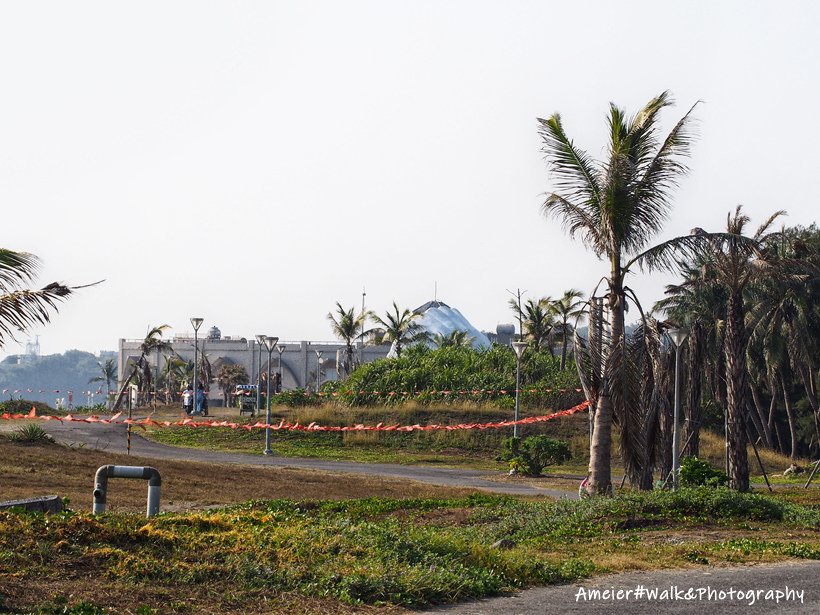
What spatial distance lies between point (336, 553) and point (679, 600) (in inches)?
128

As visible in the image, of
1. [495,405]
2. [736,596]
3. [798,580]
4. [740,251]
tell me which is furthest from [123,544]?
[495,405]

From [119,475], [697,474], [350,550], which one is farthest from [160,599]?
[697,474]

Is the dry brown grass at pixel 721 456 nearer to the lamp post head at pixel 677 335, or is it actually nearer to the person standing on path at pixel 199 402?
the lamp post head at pixel 677 335

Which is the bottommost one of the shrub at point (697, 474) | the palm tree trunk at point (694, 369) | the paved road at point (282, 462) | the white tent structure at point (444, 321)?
the paved road at point (282, 462)

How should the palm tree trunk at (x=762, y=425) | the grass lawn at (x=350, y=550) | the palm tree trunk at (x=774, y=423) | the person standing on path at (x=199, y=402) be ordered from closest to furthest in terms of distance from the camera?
the grass lawn at (x=350, y=550) → the palm tree trunk at (x=774, y=423) → the palm tree trunk at (x=762, y=425) → the person standing on path at (x=199, y=402)

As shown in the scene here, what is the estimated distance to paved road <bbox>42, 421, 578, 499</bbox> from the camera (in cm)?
2828

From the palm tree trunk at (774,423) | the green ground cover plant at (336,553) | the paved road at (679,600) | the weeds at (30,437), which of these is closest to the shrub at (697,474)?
the green ground cover plant at (336,553)

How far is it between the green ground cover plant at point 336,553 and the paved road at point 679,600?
0.35 m

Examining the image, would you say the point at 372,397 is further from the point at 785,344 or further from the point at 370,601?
the point at 370,601

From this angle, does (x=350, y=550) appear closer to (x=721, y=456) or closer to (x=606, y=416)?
(x=606, y=416)

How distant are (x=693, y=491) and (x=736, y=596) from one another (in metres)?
6.88

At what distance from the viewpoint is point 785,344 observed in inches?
1906

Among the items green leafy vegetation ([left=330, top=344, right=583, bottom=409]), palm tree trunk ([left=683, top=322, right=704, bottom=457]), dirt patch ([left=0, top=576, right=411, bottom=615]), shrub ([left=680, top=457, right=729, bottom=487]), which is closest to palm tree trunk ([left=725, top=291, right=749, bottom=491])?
palm tree trunk ([left=683, top=322, right=704, bottom=457])

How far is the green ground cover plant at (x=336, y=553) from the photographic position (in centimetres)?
891
